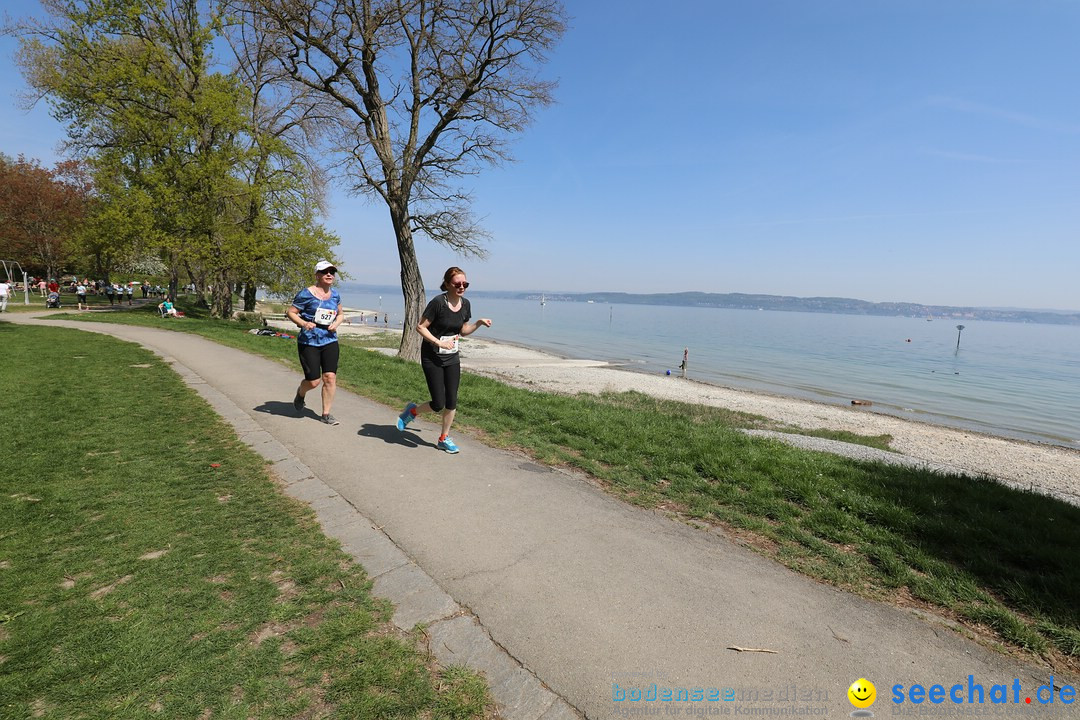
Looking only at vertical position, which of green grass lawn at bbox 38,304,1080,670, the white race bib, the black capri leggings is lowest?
green grass lawn at bbox 38,304,1080,670

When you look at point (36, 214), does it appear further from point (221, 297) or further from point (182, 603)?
point (182, 603)

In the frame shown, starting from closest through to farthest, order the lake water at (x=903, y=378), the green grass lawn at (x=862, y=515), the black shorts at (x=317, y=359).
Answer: the green grass lawn at (x=862, y=515)
the black shorts at (x=317, y=359)
the lake water at (x=903, y=378)

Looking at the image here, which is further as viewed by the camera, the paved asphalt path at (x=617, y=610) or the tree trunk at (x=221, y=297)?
the tree trunk at (x=221, y=297)

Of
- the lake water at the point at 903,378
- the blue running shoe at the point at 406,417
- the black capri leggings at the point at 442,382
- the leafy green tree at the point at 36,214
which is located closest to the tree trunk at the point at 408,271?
the blue running shoe at the point at 406,417

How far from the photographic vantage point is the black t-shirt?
5.39 m

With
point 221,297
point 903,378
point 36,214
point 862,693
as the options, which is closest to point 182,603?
point 862,693

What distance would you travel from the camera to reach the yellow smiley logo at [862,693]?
2.28 metres

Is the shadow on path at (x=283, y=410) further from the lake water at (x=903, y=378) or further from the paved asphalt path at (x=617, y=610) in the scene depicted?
the lake water at (x=903, y=378)

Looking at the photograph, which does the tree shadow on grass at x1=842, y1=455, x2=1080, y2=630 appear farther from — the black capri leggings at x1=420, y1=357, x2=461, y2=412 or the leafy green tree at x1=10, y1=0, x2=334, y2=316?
the leafy green tree at x1=10, y1=0, x2=334, y2=316

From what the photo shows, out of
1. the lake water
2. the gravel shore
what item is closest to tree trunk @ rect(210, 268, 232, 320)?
the gravel shore

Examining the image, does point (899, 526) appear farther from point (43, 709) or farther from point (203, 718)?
point (43, 709)

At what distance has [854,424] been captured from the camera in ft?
55.6

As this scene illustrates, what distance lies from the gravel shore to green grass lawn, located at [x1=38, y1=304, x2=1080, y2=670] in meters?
3.13

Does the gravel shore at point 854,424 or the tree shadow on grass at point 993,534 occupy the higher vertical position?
the tree shadow on grass at point 993,534
